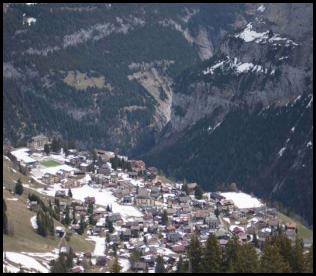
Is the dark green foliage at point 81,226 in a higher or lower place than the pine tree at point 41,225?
higher

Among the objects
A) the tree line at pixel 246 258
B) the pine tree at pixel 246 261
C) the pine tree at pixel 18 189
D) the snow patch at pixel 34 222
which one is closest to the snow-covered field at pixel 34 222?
the snow patch at pixel 34 222

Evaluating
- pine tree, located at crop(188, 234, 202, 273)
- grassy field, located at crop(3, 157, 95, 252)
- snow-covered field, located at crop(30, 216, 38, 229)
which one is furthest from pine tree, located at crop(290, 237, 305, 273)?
snow-covered field, located at crop(30, 216, 38, 229)

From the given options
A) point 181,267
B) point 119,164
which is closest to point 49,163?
point 119,164

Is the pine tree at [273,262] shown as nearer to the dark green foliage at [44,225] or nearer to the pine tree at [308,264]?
the pine tree at [308,264]

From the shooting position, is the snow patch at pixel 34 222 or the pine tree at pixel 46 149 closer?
the snow patch at pixel 34 222

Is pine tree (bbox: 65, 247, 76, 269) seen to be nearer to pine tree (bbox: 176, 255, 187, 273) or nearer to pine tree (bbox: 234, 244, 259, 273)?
pine tree (bbox: 176, 255, 187, 273)

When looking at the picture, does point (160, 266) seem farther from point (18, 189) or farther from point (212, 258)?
point (18, 189)

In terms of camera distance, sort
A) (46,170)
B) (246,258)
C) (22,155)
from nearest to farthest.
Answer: (246,258) < (46,170) < (22,155)
